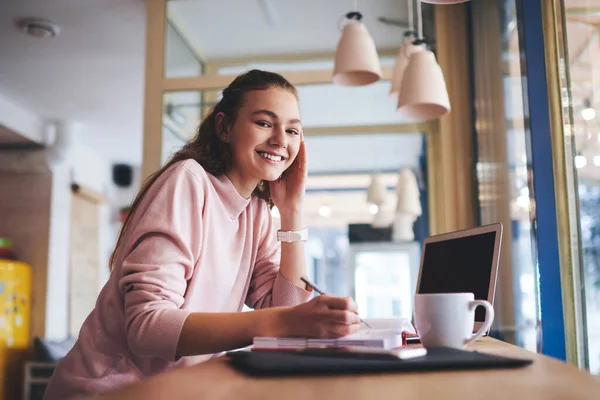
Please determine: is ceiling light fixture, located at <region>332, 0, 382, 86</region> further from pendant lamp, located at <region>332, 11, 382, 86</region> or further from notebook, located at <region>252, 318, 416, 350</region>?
notebook, located at <region>252, 318, 416, 350</region>

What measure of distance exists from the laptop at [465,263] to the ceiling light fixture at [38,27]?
3581 millimetres

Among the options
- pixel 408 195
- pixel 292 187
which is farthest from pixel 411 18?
pixel 292 187

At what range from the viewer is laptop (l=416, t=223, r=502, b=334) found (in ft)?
3.89

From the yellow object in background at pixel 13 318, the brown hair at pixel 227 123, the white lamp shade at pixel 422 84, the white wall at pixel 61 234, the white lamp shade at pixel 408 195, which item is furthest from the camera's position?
the white wall at pixel 61 234

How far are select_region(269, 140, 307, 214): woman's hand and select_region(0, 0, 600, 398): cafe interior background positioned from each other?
93 centimetres

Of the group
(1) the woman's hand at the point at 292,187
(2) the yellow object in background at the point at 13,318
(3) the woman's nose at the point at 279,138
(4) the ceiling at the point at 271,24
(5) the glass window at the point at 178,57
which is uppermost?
(4) the ceiling at the point at 271,24

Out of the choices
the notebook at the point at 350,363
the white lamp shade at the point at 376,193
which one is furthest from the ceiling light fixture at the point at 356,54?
the white lamp shade at the point at 376,193

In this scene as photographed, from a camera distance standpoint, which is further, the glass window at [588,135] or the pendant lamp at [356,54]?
the pendant lamp at [356,54]

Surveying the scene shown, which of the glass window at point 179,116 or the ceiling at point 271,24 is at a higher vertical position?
the ceiling at point 271,24

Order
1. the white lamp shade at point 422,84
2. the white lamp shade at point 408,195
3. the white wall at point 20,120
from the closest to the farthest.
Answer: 1. the white lamp shade at point 422,84
2. the white lamp shade at point 408,195
3. the white wall at point 20,120

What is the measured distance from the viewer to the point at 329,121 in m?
4.22

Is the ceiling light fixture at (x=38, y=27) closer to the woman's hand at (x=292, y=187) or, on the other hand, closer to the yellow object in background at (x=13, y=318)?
the yellow object in background at (x=13, y=318)

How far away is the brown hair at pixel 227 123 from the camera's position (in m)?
1.31

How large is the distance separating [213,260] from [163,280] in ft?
0.66
